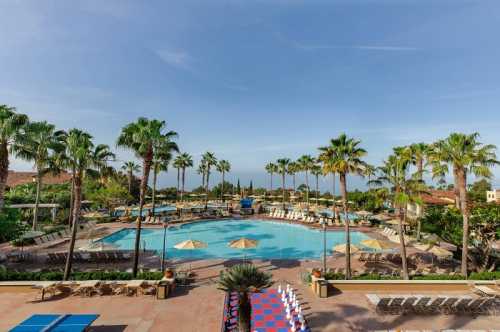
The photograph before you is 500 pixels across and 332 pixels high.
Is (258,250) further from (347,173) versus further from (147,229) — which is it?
(147,229)

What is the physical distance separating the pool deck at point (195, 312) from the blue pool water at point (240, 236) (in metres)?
8.24

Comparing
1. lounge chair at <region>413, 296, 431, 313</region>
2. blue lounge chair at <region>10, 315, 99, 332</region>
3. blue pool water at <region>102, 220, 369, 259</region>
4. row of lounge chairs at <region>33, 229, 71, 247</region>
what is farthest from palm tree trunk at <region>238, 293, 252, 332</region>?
row of lounge chairs at <region>33, 229, 71, 247</region>

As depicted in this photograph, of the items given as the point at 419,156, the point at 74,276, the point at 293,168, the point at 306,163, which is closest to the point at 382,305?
the point at 74,276

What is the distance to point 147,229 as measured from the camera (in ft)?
94.5

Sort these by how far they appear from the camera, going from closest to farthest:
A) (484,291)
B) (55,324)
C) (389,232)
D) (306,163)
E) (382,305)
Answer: (55,324) → (382,305) → (484,291) → (389,232) → (306,163)

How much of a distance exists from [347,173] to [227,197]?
4723 cm

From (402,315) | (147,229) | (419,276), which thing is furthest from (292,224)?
(402,315)

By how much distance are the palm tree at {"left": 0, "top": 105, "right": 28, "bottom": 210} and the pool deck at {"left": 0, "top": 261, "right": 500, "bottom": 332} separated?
5.82 metres

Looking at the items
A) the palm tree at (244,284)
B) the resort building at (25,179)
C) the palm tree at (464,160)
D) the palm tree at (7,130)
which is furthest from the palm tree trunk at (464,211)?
the resort building at (25,179)

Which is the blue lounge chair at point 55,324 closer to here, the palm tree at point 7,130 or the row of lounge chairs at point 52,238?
the palm tree at point 7,130

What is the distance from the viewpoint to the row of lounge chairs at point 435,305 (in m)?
9.91

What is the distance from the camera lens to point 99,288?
11.4 metres

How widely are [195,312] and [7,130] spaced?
39.9 ft

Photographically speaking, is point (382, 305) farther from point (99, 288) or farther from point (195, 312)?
point (99, 288)
